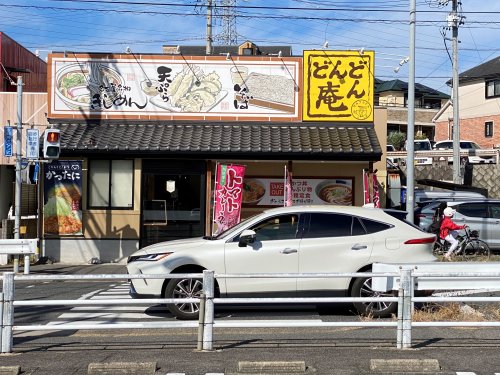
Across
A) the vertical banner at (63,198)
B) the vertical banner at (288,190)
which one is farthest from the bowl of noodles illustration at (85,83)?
the vertical banner at (288,190)

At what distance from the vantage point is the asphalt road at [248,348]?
22.5 ft

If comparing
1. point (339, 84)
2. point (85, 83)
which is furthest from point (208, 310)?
point (85, 83)

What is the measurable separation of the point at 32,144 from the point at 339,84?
858 centimetres

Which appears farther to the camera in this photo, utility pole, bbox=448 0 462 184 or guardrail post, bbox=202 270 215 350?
utility pole, bbox=448 0 462 184

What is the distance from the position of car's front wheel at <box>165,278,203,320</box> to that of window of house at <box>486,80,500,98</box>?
38.3 m

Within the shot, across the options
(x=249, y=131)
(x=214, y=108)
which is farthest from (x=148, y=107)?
(x=249, y=131)

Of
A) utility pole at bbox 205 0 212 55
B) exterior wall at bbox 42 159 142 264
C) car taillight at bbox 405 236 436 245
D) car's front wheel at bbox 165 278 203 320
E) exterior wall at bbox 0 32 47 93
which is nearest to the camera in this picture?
car's front wheel at bbox 165 278 203 320

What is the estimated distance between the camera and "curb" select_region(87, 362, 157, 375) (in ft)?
21.8

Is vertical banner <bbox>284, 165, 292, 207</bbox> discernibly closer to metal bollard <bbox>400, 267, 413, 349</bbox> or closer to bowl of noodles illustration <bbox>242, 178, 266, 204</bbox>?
bowl of noodles illustration <bbox>242, 178, 266, 204</bbox>

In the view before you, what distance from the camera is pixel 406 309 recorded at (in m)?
7.37

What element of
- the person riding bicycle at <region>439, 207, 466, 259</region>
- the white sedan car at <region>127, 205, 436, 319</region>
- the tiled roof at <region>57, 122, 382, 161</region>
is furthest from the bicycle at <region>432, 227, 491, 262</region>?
the white sedan car at <region>127, 205, 436, 319</region>

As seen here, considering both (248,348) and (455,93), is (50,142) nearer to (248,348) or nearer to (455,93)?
(248,348)

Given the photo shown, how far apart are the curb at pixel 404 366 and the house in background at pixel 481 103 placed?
38.6 meters

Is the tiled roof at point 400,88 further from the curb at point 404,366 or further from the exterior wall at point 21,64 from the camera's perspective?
the curb at point 404,366
